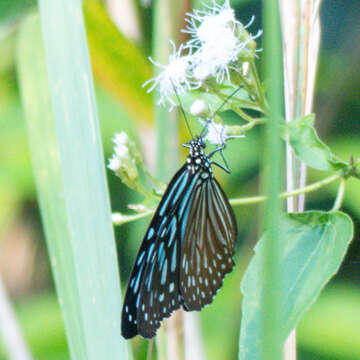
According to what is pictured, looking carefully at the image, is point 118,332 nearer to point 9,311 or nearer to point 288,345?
point 288,345

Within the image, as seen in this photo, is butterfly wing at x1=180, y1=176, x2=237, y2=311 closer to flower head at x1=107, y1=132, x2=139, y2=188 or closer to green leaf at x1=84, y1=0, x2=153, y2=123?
flower head at x1=107, y1=132, x2=139, y2=188

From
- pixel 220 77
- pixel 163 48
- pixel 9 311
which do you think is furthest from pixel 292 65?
pixel 9 311

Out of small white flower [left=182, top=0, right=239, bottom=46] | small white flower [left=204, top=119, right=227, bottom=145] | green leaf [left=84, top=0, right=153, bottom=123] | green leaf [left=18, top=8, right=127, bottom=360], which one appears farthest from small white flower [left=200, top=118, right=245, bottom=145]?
green leaf [left=84, top=0, right=153, bottom=123]

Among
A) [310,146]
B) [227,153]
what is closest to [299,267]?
[310,146]

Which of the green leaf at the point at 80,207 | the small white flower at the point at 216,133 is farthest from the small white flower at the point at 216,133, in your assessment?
the green leaf at the point at 80,207

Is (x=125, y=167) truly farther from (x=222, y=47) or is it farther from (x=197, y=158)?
(x=222, y=47)

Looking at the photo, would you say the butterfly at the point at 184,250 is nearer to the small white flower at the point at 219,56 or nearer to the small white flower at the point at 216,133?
the small white flower at the point at 216,133
